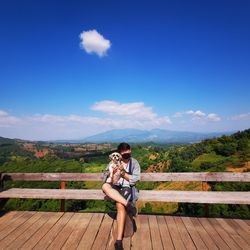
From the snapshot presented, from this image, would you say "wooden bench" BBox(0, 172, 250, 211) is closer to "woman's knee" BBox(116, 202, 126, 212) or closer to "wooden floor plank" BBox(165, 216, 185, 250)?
"wooden floor plank" BBox(165, 216, 185, 250)

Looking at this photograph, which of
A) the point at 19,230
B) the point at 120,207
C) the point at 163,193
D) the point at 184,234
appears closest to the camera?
the point at 120,207

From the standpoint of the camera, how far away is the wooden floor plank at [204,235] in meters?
4.39

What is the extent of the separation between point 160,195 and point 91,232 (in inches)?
62.1

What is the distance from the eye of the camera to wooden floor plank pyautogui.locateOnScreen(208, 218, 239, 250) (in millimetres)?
4426

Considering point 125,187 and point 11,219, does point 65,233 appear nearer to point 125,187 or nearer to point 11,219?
point 125,187

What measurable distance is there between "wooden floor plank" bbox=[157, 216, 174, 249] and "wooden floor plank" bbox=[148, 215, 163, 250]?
0.20 ft

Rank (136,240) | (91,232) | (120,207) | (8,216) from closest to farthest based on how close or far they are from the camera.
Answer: (120,207)
(136,240)
(91,232)
(8,216)

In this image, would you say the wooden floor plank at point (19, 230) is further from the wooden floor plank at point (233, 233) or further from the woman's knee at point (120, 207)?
the wooden floor plank at point (233, 233)

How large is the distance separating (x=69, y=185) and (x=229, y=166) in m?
26.9

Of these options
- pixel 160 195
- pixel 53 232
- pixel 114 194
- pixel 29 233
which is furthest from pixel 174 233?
pixel 29 233

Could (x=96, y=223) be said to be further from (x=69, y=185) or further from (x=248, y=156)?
(x=69, y=185)

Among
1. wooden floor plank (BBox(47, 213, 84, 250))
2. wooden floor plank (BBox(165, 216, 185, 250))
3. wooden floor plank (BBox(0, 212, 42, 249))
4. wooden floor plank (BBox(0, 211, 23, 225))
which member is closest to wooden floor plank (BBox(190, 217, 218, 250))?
wooden floor plank (BBox(165, 216, 185, 250))

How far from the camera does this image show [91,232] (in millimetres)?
5020

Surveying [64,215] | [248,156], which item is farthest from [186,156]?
[64,215]
